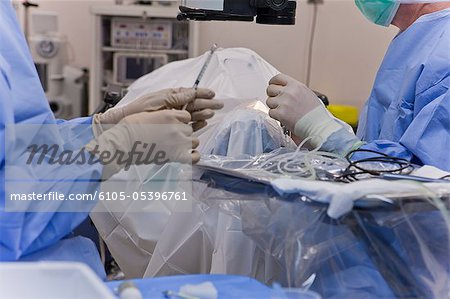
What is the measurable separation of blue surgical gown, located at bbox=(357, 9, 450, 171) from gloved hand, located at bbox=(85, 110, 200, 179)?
42 cm

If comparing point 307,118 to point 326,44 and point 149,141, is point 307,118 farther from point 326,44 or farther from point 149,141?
point 326,44

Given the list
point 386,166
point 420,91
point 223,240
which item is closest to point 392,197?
point 386,166

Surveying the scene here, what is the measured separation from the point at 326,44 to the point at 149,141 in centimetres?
245

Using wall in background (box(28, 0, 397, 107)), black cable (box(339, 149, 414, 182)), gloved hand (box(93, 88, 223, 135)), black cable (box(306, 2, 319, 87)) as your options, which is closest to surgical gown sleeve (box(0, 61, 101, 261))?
gloved hand (box(93, 88, 223, 135))

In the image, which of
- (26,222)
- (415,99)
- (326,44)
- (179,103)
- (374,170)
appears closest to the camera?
(26,222)

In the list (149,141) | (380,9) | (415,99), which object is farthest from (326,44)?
(149,141)

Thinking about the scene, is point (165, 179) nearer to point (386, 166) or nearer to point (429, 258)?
point (386, 166)

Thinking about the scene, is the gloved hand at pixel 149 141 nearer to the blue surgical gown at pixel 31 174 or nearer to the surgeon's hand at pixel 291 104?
the blue surgical gown at pixel 31 174

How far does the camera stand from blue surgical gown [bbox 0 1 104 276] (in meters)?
0.90

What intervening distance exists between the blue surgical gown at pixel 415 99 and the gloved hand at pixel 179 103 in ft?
1.19

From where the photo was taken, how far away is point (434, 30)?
1396 mm

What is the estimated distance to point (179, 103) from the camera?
3.86 ft

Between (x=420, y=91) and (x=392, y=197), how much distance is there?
55cm

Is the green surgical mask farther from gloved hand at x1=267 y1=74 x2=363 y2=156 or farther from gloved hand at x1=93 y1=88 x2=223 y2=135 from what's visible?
gloved hand at x1=93 y1=88 x2=223 y2=135
